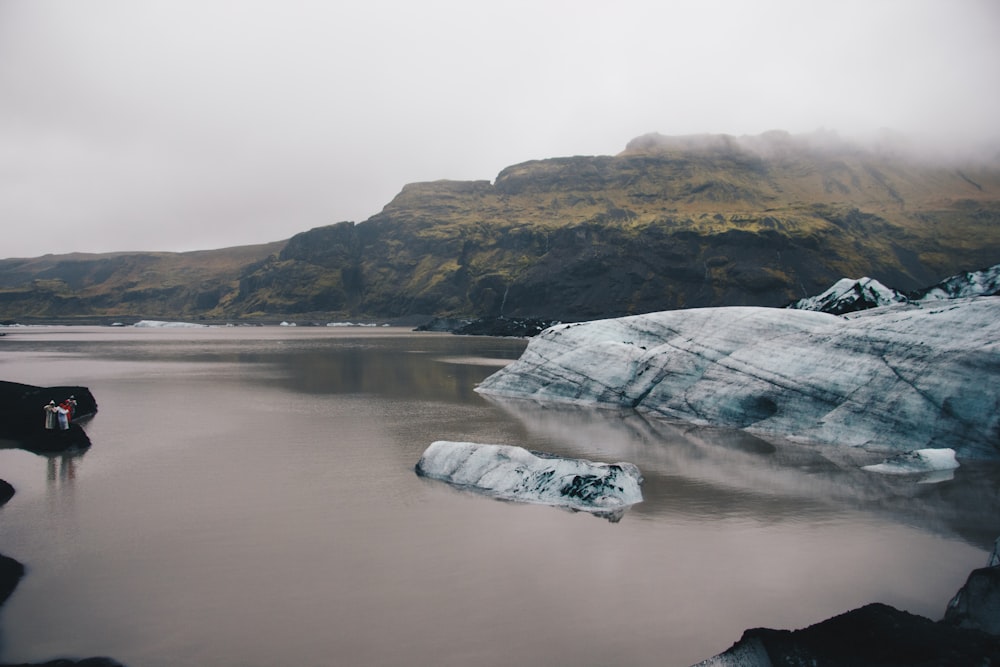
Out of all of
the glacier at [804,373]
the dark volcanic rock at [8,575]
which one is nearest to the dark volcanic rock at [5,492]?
the dark volcanic rock at [8,575]

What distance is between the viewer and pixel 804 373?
26219mm

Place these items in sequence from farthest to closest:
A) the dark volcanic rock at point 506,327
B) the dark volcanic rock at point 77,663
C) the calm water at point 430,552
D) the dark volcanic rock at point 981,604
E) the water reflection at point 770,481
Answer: the dark volcanic rock at point 506,327 < the water reflection at point 770,481 < the calm water at point 430,552 < the dark volcanic rock at point 981,604 < the dark volcanic rock at point 77,663

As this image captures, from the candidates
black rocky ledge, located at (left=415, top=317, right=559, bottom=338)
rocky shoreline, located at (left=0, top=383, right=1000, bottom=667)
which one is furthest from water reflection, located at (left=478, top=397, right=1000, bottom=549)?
black rocky ledge, located at (left=415, top=317, right=559, bottom=338)

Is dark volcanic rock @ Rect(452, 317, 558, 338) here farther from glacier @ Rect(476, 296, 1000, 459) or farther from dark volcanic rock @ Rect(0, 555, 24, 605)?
dark volcanic rock @ Rect(0, 555, 24, 605)

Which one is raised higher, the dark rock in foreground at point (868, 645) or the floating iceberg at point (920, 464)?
the dark rock in foreground at point (868, 645)

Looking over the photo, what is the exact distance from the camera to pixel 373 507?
16.0 meters

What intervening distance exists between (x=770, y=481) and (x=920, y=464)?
537 cm

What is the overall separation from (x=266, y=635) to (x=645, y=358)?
2688cm

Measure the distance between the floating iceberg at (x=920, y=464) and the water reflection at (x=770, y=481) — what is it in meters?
0.43

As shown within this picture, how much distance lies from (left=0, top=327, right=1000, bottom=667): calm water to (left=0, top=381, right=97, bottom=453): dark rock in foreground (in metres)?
0.90

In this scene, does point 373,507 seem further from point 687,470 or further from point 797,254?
point 797,254

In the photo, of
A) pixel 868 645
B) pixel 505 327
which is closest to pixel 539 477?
pixel 868 645

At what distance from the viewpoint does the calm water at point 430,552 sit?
31.3 ft

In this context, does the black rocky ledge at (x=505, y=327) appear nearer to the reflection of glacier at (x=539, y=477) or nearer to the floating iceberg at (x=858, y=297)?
the floating iceberg at (x=858, y=297)
